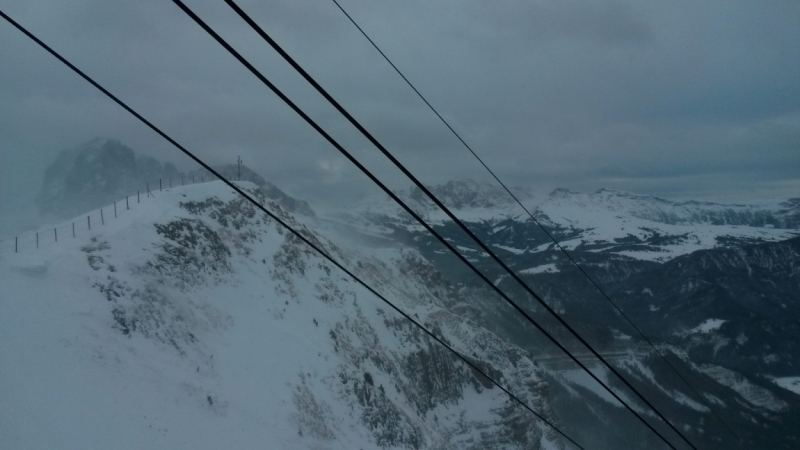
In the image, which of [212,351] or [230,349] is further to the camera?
[230,349]

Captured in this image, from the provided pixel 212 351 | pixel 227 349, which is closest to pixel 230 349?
pixel 227 349

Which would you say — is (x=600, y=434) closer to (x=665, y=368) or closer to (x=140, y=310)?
(x=665, y=368)

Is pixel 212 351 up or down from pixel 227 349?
up

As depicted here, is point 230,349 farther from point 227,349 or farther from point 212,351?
point 212,351

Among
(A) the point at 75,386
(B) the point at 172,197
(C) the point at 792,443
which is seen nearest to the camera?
(A) the point at 75,386

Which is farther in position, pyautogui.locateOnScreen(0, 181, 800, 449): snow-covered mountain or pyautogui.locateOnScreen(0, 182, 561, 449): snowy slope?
pyautogui.locateOnScreen(0, 181, 800, 449): snow-covered mountain

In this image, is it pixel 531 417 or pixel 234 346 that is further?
pixel 531 417

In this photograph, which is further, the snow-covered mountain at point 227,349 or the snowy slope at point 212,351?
the snow-covered mountain at point 227,349

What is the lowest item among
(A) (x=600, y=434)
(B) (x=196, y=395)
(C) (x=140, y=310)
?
(A) (x=600, y=434)

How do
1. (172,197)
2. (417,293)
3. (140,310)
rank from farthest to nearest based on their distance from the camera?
(417,293) < (172,197) < (140,310)

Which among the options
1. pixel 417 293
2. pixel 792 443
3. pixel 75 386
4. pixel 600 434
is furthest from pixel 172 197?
pixel 792 443

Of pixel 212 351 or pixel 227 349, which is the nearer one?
pixel 212 351
